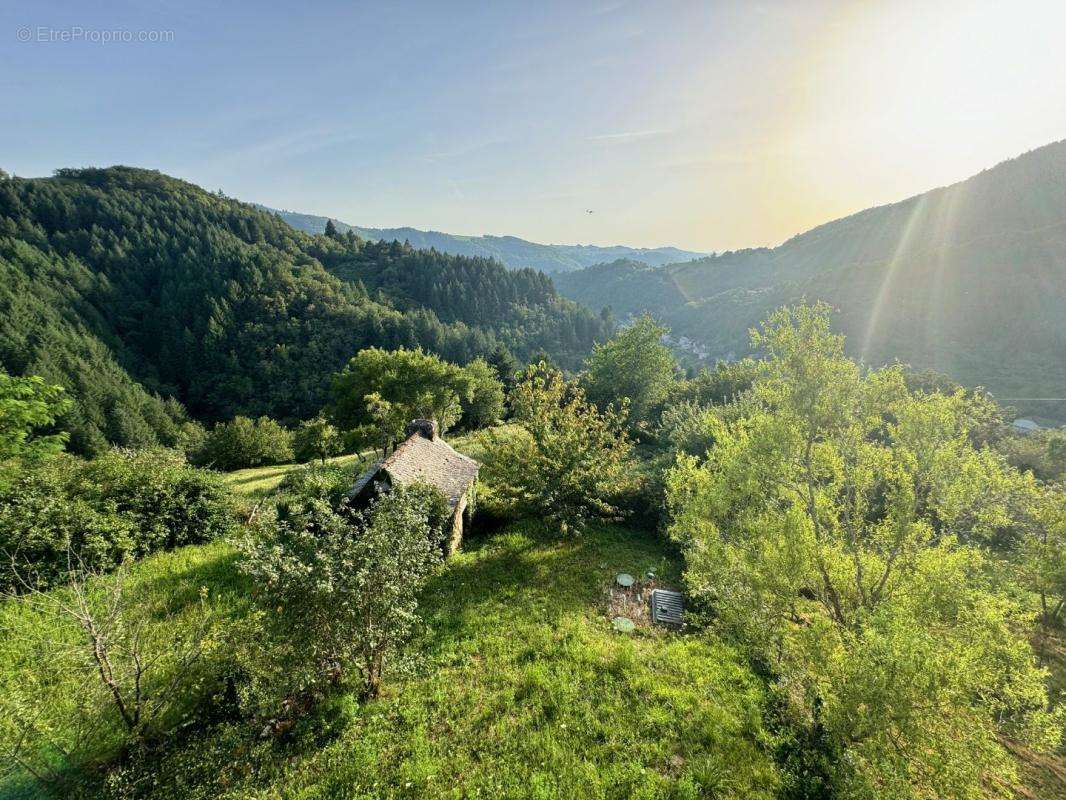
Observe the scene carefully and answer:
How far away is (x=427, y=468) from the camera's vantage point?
66.3ft

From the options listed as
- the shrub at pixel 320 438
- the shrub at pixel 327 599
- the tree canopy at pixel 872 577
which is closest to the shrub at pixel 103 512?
the shrub at pixel 327 599

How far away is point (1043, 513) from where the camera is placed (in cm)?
1691

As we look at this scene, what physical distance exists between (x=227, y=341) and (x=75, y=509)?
118 m

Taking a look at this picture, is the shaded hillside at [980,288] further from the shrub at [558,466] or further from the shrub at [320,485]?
the shrub at [320,485]

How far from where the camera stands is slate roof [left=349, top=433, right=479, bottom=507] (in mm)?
18406

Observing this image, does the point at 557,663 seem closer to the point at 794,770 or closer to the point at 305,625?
the point at 794,770

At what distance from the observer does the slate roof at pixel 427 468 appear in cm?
1841

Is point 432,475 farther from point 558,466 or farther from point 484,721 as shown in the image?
point 484,721

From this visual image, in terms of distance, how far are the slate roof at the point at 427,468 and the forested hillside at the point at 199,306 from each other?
242 ft

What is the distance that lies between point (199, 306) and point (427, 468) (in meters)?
136

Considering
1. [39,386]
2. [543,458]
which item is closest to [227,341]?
[39,386]

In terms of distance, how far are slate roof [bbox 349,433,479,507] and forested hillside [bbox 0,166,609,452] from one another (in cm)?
7369

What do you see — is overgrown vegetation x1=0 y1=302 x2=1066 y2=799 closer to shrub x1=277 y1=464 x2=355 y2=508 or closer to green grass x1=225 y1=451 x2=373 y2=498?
shrub x1=277 y1=464 x2=355 y2=508

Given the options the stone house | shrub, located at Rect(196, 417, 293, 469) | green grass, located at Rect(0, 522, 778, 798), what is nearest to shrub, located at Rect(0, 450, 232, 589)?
green grass, located at Rect(0, 522, 778, 798)
